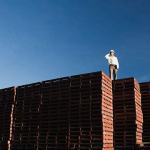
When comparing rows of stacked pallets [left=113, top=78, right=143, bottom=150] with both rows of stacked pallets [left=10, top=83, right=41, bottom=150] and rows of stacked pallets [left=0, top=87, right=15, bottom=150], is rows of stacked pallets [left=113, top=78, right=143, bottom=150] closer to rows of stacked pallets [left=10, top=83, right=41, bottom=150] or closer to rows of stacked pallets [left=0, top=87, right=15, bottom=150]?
rows of stacked pallets [left=10, top=83, right=41, bottom=150]

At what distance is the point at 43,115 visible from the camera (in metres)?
14.9

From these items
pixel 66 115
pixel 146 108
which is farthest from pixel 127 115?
pixel 66 115

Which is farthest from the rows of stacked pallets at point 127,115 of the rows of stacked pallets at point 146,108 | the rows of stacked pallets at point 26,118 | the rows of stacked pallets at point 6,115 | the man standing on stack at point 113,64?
the rows of stacked pallets at point 6,115

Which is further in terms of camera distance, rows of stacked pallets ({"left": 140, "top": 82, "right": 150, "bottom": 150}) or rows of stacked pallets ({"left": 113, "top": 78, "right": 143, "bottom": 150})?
rows of stacked pallets ({"left": 140, "top": 82, "right": 150, "bottom": 150})

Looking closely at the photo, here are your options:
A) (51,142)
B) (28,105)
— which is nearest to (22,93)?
(28,105)

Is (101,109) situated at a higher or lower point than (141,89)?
lower

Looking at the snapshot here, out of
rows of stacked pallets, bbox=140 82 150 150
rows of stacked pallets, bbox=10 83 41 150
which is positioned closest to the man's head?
rows of stacked pallets, bbox=140 82 150 150

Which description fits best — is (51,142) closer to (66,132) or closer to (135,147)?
(66,132)

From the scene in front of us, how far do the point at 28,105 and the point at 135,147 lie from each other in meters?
5.93

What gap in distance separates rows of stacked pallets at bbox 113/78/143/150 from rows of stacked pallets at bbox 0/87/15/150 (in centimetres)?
573

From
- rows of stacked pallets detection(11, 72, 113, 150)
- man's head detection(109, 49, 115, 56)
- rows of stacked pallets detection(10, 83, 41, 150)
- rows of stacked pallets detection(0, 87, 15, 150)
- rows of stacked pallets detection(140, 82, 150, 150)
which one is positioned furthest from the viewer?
man's head detection(109, 49, 115, 56)

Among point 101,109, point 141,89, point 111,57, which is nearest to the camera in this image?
point 101,109

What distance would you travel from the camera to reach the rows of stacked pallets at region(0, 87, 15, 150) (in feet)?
51.9

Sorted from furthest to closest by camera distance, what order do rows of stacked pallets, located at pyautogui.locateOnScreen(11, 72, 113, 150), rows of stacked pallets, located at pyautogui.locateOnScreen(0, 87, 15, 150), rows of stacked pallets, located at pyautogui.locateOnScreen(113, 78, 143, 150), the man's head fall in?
the man's head → rows of stacked pallets, located at pyautogui.locateOnScreen(0, 87, 15, 150) → rows of stacked pallets, located at pyautogui.locateOnScreen(113, 78, 143, 150) → rows of stacked pallets, located at pyautogui.locateOnScreen(11, 72, 113, 150)
